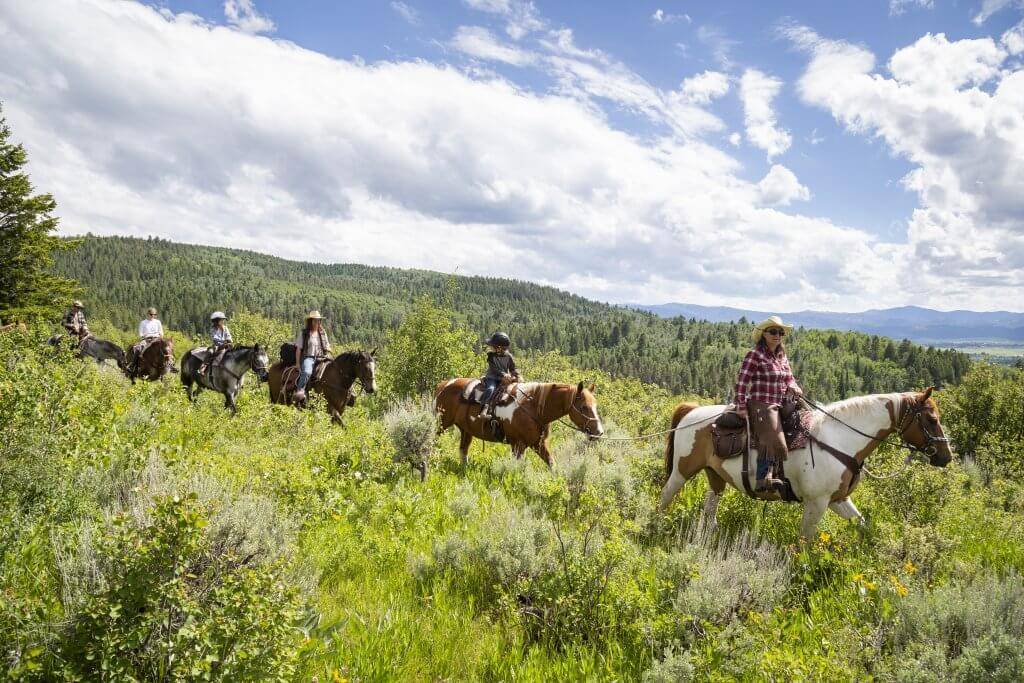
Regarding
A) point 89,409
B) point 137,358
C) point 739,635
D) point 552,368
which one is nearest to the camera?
point 739,635

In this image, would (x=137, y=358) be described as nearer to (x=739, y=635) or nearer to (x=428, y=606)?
(x=428, y=606)

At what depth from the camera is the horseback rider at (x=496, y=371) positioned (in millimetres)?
10008

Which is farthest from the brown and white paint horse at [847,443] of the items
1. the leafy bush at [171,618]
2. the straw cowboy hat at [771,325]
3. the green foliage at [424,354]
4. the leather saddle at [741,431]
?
the green foliage at [424,354]

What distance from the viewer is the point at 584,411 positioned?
366 inches

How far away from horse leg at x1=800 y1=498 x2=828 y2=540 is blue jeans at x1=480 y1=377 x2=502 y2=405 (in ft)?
18.6

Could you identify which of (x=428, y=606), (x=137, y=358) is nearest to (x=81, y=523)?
(x=428, y=606)

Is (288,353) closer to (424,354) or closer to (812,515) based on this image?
(424,354)

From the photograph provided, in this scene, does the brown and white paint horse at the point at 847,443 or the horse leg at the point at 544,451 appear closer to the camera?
the brown and white paint horse at the point at 847,443

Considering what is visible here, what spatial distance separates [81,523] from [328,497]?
229 centimetres

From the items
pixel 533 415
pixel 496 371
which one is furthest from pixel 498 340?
pixel 533 415

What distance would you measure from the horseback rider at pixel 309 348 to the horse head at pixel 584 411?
8.03 meters

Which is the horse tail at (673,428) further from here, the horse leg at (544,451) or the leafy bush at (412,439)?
the leafy bush at (412,439)

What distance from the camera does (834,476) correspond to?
20.6ft

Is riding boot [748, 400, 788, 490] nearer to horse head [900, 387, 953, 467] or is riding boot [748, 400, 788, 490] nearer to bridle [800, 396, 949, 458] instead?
bridle [800, 396, 949, 458]
